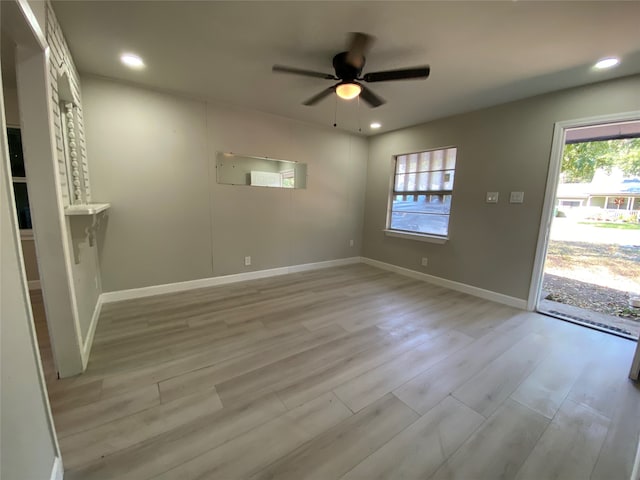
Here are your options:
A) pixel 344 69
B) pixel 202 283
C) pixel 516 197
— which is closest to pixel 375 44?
pixel 344 69

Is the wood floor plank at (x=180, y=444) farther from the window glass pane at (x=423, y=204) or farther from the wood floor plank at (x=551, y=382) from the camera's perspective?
the window glass pane at (x=423, y=204)

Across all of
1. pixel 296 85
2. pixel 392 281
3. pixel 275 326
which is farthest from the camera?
pixel 392 281

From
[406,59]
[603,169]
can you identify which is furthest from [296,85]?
[603,169]

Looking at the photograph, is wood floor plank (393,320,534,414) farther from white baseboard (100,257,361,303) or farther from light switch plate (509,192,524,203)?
white baseboard (100,257,361,303)

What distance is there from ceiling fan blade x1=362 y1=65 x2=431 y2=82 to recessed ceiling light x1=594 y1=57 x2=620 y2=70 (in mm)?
1504

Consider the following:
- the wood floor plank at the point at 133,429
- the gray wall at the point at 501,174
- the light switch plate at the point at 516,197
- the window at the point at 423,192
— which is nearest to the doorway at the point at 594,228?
the gray wall at the point at 501,174

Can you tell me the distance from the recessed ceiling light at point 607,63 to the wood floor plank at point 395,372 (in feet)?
8.58

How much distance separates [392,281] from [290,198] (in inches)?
82.9

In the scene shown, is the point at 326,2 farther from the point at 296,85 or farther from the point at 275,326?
the point at 275,326

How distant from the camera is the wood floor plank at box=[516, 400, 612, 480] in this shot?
1233 mm

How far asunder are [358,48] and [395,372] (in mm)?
2518

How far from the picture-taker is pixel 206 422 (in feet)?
4.74

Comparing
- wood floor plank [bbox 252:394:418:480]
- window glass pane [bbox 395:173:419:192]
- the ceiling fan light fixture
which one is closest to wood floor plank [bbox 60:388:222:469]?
wood floor plank [bbox 252:394:418:480]

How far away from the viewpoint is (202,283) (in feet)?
11.7
